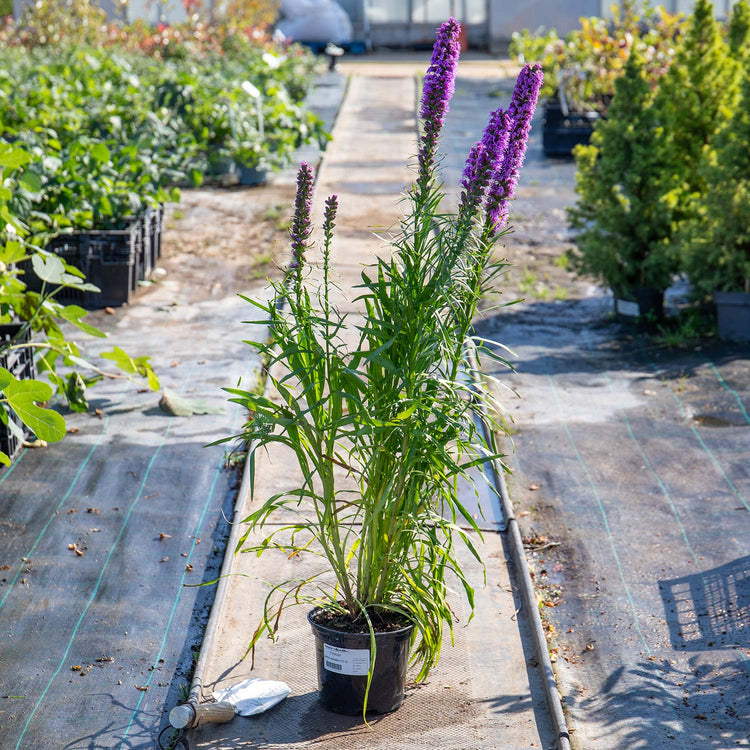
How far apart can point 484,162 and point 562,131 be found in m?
10.6

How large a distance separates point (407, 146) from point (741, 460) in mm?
8836

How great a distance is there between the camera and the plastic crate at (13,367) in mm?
4488

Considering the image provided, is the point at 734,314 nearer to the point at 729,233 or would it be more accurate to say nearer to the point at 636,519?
the point at 729,233

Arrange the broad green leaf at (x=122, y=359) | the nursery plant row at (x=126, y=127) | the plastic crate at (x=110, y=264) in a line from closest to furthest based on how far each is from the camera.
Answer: the broad green leaf at (x=122, y=359) < the nursery plant row at (x=126, y=127) < the plastic crate at (x=110, y=264)

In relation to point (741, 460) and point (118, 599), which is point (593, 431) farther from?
point (118, 599)

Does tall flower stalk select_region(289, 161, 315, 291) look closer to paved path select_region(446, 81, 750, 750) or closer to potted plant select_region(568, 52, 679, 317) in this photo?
paved path select_region(446, 81, 750, 750)

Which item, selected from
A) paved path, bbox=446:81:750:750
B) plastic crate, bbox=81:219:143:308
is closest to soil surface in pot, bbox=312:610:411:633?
paved path, bbox=446:81:750:750

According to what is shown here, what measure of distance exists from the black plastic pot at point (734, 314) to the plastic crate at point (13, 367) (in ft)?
14.2

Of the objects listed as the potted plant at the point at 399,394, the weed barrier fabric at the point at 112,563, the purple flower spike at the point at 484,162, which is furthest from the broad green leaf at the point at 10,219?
the purple flower spike at the point at 484,162

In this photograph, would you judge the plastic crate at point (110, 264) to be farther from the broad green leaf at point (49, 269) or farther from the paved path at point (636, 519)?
the paved path at point (636, 519)

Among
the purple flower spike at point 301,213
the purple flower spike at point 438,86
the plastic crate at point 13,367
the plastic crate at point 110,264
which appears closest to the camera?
the purple flower spike at point 438,86

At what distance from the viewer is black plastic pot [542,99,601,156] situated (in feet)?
41.1

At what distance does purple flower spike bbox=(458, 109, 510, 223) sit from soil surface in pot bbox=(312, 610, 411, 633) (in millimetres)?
1215

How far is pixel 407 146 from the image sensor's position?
12828 millimetres
